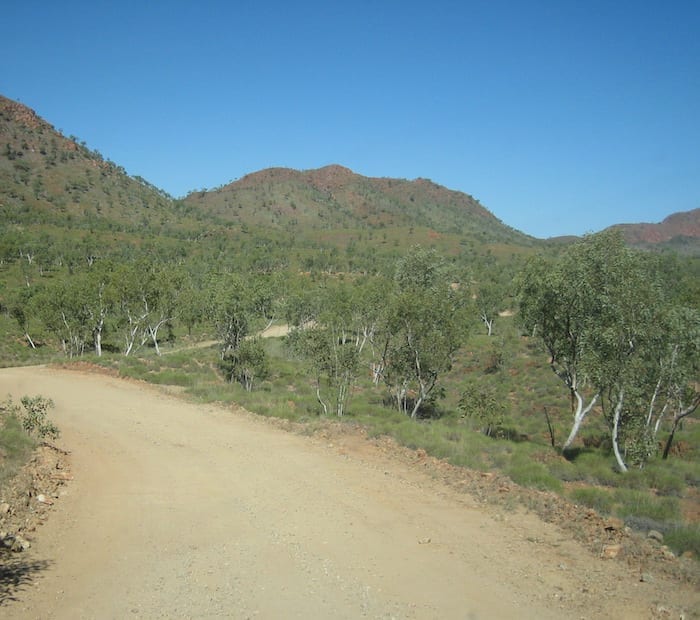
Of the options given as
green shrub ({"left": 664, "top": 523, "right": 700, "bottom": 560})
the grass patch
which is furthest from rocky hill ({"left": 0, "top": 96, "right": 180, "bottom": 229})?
green shrub ({"left": 664, "top": 523, "right": 700, "bottom": 560})

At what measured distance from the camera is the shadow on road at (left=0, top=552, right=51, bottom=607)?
670 cm

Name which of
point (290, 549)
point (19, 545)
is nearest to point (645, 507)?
point (290, 549)

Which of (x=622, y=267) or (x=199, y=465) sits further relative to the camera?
(x=622, y=267)

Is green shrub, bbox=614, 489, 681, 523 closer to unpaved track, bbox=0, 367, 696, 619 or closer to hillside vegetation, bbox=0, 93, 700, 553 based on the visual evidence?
hillside vegetation, bbox=0, 93, 700, 553

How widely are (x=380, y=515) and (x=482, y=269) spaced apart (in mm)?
102731

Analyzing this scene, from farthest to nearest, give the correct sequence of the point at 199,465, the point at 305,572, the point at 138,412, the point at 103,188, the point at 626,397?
the point at 103,188 → the point at 138,412 → the point at 626,397 → the point at 199,465 → the point at 305,572

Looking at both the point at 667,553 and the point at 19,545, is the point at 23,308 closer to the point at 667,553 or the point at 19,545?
the point at 19,545

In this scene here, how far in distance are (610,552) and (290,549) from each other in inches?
211

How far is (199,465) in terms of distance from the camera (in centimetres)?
1279

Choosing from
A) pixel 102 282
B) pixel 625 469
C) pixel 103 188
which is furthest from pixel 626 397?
pixel 103 188

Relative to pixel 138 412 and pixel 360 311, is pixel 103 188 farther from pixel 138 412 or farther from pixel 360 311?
pixel 138 412

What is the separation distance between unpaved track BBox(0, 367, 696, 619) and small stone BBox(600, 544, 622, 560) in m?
0.20

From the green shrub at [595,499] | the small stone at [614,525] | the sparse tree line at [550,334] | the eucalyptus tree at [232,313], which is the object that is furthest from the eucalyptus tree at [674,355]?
the eucalyptus tree at [232,313]

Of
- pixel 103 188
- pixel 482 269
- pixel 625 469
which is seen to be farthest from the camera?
pixel 103 188
